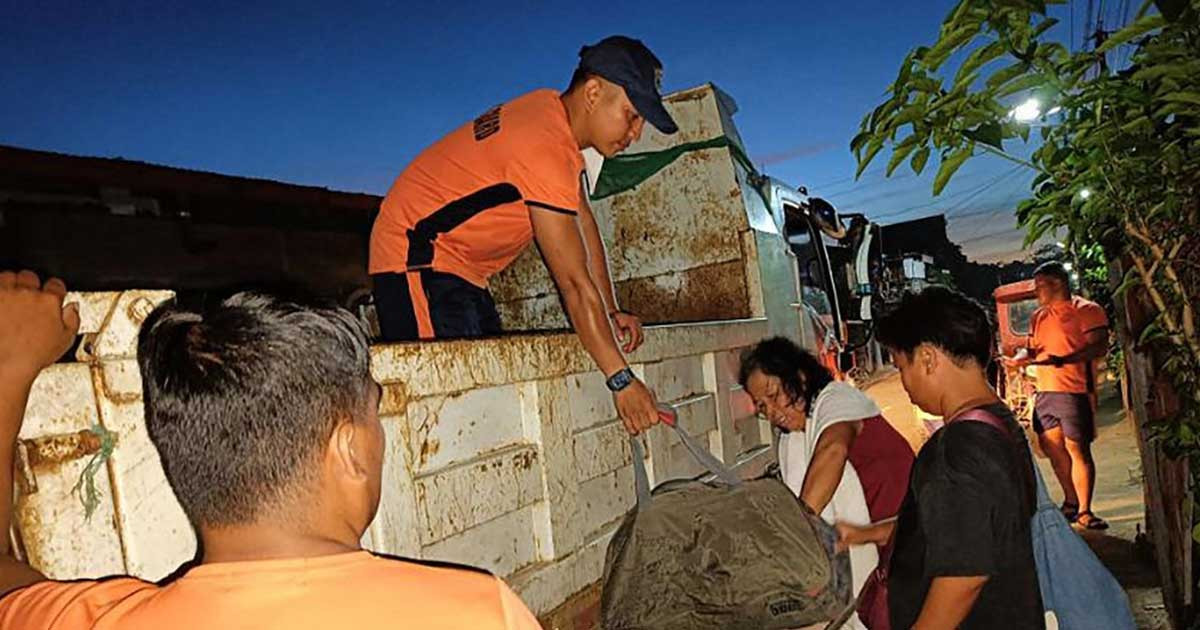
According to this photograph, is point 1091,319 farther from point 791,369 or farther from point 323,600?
point 323,600

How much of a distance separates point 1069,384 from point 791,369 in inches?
151

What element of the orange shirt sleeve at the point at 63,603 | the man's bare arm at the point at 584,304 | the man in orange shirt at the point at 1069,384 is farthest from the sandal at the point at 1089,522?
the orange shirt sleeve at the point at 63,603

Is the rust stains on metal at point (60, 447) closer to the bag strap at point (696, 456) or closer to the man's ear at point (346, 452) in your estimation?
the man's ear at point (346, 452)

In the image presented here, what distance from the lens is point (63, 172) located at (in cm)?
394

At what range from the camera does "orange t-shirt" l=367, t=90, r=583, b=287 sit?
2.33m

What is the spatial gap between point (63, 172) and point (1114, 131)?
4638 millimetres

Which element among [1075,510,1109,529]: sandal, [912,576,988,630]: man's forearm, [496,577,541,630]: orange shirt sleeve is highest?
[496,577,541,630]: orange shirt sleeve

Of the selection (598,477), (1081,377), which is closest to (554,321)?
(598,477)

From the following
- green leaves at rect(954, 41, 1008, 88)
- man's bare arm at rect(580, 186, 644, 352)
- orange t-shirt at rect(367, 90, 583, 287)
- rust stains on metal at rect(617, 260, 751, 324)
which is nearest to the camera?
green leaves at rect(954, 41, 1008, 88)

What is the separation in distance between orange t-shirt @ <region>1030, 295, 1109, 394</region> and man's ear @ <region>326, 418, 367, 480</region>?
592 centimetres

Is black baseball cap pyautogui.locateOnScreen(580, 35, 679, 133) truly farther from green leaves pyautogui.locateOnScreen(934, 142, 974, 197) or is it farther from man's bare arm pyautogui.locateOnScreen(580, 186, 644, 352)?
green leaves pyautogui.locateOnScreen(934, 142, 974, 197)

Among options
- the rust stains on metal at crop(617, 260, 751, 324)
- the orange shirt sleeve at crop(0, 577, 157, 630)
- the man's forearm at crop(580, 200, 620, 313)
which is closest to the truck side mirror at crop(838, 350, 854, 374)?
the rust stains on metal at crop(617, 260, 751, 324)

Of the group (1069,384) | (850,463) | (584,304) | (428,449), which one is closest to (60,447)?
(428,449)

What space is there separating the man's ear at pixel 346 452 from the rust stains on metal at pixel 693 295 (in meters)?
3.48
